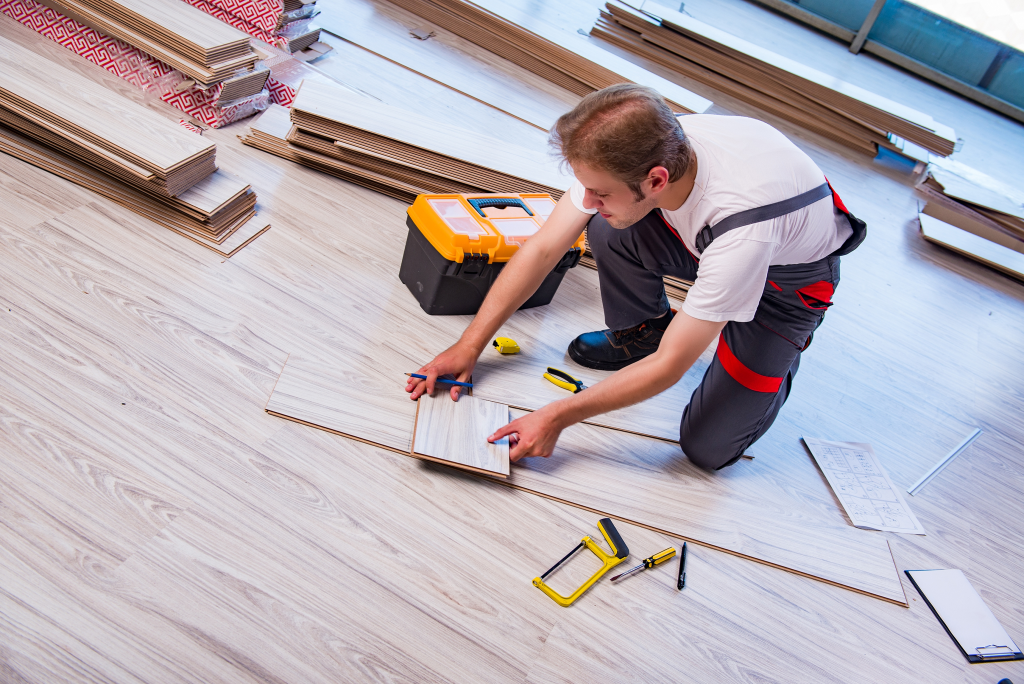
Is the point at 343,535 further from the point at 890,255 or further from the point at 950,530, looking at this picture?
the point at 890,255

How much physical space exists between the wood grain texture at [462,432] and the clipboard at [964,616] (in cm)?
141

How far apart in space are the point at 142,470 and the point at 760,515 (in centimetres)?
182

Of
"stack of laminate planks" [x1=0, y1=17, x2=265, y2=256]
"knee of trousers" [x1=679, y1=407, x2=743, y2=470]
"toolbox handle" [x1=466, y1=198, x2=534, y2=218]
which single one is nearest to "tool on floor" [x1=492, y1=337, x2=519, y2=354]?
"toolbox handle" [x1=466, y1=198, x2=534, y2=218]

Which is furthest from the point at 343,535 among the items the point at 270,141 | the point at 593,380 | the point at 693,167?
the point at 270,141

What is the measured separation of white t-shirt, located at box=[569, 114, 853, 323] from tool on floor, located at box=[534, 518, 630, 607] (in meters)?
0.69

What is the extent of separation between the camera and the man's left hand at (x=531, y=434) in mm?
1977

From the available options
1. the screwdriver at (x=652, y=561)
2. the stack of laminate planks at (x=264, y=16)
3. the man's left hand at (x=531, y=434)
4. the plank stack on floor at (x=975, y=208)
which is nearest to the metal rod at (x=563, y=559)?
the screwdriver at (x=652, y=561)

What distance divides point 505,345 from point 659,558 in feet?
2.95

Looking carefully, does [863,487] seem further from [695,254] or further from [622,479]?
[695,254]

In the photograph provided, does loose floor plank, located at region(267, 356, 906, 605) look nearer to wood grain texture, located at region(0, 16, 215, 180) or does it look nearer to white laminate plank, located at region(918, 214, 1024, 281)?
wood grain texture, located at region(0, 16, 215, 180)

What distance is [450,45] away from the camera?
16.3 ft

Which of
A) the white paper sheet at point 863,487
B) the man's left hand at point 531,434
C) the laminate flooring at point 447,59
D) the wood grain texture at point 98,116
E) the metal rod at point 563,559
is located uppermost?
the wood grain texture at point 98,116

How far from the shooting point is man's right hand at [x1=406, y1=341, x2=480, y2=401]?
213 cm

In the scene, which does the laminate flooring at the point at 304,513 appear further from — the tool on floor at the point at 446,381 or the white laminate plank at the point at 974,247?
the white laminate plank at the point at 974,247
